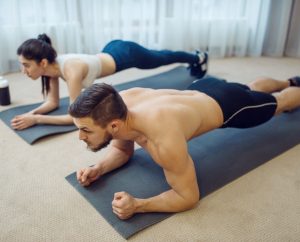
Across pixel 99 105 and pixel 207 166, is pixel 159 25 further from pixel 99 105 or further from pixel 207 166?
pixel 99 105

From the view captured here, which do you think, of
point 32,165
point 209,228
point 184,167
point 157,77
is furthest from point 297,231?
point 157,77

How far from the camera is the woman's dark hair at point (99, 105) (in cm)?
107

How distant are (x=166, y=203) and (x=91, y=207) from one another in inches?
11.6

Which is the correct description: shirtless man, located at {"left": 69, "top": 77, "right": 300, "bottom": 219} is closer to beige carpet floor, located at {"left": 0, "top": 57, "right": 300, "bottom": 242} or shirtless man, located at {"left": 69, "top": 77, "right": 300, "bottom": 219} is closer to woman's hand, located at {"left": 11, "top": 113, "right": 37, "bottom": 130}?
beige carpet floor, located at {"left": 0, "top": 57, "right": 300, "bottom": 242}

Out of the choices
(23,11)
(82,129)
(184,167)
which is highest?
(23,11)

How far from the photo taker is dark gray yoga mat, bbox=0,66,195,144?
5.95ft

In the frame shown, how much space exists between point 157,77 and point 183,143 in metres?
1.56

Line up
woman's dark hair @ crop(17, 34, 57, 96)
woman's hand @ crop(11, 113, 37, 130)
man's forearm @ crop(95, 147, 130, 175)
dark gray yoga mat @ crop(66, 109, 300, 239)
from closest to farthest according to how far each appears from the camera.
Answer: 1. dark gray yoga mat @ crop(66, 109, 300, 239)
2. man's forearm @ crop(95, 147, 130, 175)
3. woman's dark hair @ crop(17, 34, 57, 96)
4. woman's hand @ crop(11, 113, 37, 130)

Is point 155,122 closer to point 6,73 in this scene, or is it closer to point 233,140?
point 233,140

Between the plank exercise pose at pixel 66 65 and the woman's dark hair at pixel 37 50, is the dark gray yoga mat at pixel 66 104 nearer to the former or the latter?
the plank exercise pose at pixel 66 65

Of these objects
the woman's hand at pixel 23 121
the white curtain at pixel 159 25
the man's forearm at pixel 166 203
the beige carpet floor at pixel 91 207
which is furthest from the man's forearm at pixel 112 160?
the white curtain at pixel 159 25

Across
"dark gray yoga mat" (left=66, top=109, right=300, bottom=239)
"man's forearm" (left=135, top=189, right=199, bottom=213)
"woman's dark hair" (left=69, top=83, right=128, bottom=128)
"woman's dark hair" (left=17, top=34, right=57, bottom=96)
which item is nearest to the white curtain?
"woman's dark hair" (left=17, top=34, right=57, bottom=96)

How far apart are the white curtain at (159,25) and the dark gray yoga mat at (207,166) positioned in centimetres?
152

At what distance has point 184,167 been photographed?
117cm
